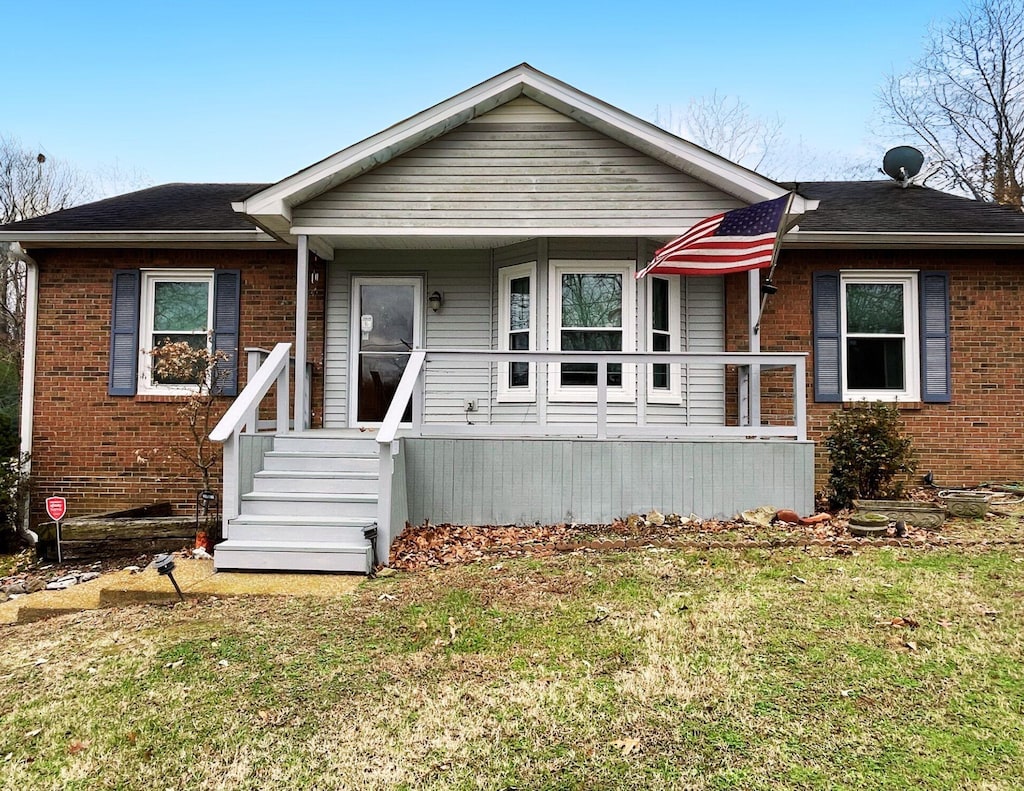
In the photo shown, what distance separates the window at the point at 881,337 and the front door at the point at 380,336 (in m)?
5.21

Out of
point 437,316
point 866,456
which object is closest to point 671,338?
point 866,456

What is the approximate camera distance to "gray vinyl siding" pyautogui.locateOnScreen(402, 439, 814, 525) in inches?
261

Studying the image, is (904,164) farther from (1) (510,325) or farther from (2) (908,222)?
(1) (510,325)

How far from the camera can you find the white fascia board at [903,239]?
7.90 meters

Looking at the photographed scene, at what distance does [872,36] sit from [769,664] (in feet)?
71.8

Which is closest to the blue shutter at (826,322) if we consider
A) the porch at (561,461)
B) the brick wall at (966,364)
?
the brick wall at (966,364)

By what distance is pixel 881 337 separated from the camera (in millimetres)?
8430

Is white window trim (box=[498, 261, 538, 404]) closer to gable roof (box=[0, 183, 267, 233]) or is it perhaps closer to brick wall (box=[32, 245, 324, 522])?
brick wall (box=[32, 245, 324, 522])

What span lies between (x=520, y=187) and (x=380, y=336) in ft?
8.85

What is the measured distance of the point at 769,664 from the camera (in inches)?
133

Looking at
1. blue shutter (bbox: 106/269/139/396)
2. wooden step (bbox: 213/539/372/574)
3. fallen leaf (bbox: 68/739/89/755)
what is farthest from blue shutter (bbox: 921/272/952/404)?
blue shutter (bbox: 106/269/139/396)

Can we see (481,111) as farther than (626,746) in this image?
Yes

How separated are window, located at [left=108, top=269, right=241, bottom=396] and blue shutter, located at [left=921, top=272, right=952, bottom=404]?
8.74 m

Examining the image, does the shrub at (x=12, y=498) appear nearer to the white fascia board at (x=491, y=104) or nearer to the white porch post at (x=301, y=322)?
the white porch post at (x=301, y=322)
